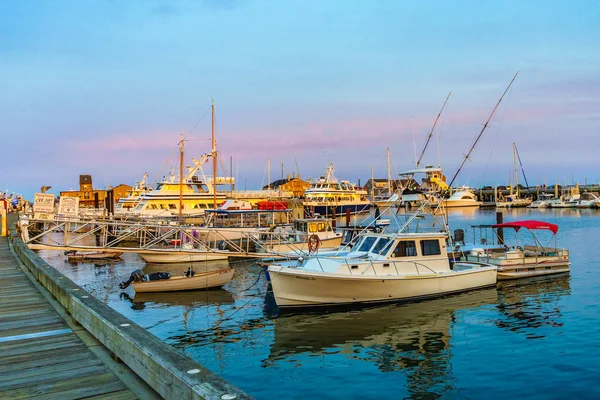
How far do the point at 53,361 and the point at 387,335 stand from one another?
1221 cm

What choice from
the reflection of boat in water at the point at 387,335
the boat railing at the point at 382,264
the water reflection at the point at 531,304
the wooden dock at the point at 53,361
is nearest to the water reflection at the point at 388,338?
the reflection of boat in water at the point at 387,335

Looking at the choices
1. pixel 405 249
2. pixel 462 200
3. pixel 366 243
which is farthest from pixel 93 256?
pixel 462 200

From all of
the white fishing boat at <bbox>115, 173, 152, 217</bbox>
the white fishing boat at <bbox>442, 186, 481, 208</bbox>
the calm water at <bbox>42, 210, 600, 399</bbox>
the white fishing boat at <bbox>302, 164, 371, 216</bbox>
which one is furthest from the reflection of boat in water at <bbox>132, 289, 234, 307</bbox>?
the white fishing boat at <bbox>442, 186, 481, 208</bbox>

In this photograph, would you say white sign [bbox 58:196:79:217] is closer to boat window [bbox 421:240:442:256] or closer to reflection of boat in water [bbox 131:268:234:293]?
reflection of boat in water [bbox 131:268:234:293]

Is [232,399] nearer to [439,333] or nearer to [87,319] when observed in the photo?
[87,319]

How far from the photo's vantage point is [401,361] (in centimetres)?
1401

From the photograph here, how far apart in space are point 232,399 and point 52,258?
39.5 m

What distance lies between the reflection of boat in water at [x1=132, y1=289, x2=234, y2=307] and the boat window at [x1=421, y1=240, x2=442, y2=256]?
921cm

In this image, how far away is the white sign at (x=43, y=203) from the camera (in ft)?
88.6

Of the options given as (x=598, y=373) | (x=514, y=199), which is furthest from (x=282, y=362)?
(x=514, y=199)

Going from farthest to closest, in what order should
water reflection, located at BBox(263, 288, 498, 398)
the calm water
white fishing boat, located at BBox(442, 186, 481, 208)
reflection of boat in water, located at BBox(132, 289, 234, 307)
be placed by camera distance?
white fishing boat, located at BBox(442, 186, 481, 208), reflection of boat in water, located at BBox(132, 289, 234, 307), water reflection, located at BBox(263, 288, 498, 398), the calm water

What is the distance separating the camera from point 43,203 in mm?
27359

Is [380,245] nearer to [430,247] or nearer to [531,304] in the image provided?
[430,247]

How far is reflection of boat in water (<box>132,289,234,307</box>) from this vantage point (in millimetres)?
22211
